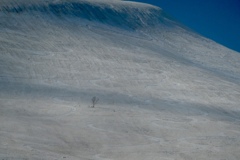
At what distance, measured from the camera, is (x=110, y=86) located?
79.9 ft

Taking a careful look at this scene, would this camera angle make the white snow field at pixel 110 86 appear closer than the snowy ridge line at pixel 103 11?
Yes

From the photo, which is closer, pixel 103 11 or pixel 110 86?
pixel 110 86

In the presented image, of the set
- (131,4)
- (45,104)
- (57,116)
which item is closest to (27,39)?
(45,104)

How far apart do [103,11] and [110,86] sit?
2328 cm

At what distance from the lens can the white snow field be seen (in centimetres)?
1255

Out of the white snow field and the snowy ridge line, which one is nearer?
the white snow field

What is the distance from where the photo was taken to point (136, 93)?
76.6 feet

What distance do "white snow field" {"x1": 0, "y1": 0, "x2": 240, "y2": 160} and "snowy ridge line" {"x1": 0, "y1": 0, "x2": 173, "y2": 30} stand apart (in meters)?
0.16

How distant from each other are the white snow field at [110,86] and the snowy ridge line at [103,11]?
0.53 ft

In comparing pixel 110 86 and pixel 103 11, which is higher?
pixel 103 11

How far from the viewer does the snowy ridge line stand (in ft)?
129

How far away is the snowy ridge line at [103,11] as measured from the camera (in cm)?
3947

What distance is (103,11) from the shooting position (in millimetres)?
45562

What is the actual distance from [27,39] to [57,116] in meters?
17.3
